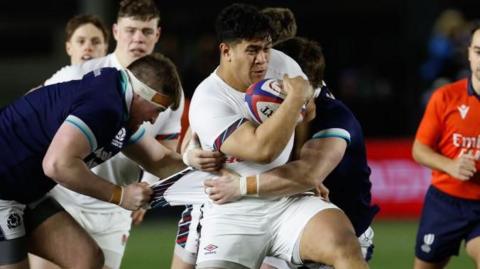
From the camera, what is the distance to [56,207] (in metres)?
6.68

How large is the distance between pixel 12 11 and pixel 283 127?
16.6 metres

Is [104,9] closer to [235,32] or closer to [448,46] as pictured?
[448,46]

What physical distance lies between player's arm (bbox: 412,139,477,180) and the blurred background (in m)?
2.65

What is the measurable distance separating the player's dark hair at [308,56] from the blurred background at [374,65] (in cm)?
424

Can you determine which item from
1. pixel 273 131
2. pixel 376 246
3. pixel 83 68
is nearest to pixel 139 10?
pixel 83 68

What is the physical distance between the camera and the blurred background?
41.6 feet

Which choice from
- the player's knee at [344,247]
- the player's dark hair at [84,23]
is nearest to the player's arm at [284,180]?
the player's knee at [344,247]

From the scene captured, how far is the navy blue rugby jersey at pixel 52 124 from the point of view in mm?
6062

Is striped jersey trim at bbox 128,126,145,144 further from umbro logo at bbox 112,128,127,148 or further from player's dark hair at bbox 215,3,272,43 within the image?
player's dark hair at bbox 215,3,272,43

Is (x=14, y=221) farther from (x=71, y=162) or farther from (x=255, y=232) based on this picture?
(x=255, y=232)

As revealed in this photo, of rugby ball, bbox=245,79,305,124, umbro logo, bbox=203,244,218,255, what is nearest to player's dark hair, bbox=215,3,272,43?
rugby ball, bbox=245,79,305,124

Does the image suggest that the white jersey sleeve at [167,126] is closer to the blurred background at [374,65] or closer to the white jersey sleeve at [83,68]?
the white jersey sleeve at [83,68]

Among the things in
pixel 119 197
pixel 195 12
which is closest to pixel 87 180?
pixel 119 197

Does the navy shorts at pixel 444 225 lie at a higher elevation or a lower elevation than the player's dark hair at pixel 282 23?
lower
